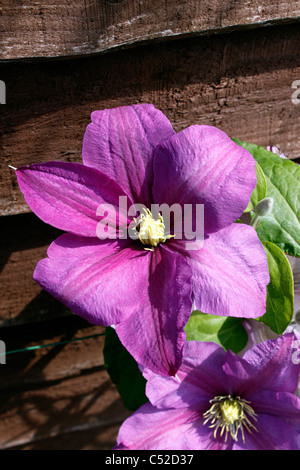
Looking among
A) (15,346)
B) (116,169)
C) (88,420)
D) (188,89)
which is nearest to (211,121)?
(188,89)

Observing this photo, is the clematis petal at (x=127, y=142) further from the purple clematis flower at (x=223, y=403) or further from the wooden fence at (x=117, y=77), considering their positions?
the purple clematis flower at (x=223, y=403)

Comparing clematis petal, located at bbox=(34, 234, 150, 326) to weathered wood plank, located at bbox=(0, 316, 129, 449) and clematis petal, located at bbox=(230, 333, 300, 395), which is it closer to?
clematis petal, located at bbox=(230, 333, 300, 395)

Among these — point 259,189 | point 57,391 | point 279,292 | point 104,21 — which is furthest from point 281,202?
point 57,391

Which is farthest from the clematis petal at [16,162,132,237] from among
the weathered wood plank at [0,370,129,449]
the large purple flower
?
the weathered wood plank at [0,370,129,449]

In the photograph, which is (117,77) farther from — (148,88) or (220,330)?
(220,330)

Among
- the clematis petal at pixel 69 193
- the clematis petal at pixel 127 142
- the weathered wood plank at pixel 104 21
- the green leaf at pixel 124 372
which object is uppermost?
the weathered wood plank at pixel 104 21

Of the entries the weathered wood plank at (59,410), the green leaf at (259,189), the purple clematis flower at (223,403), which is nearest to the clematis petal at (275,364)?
the purple clematis flower at (223,403)
